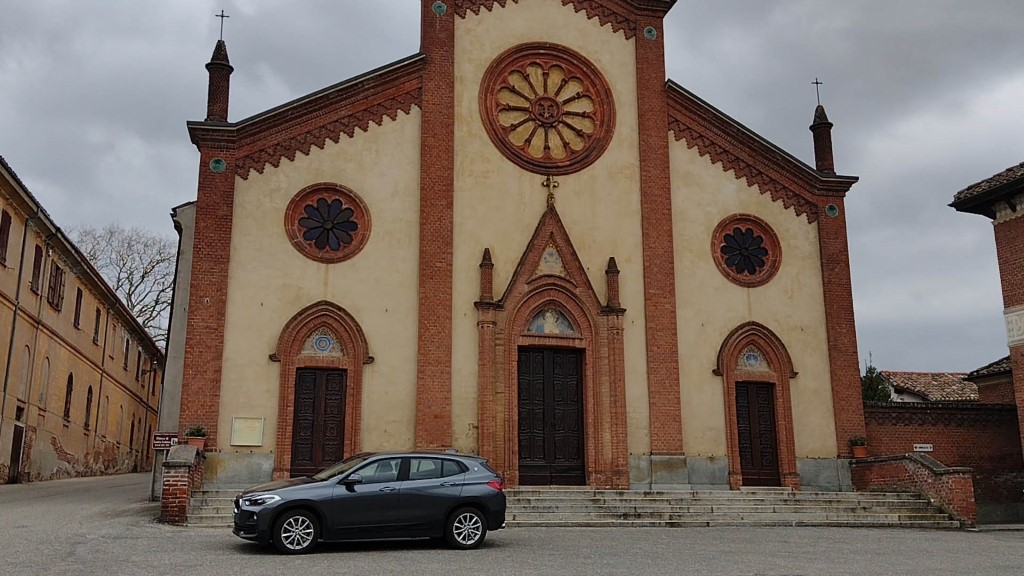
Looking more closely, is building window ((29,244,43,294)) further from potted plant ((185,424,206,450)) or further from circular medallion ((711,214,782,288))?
circular medallion ((711,214,782,288))

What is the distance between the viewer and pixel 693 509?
1833 centimetres

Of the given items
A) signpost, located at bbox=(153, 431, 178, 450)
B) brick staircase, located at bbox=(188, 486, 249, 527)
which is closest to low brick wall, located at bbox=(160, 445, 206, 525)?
brick staircase, located at bbox=(188, 486, 249, 527)

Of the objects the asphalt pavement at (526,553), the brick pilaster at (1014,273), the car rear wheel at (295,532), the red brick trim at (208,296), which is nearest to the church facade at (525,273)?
the red brick trim at (208,296)

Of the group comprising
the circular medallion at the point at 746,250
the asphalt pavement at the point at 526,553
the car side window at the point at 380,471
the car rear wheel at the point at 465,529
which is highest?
the circular medallion at the point at 746,250

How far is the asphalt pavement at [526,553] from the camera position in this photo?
10717 millimetres

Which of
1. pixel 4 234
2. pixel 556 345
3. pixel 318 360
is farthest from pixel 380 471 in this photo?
pixel 4 234

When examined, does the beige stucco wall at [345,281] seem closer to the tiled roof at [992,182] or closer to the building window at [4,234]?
the building window at [4,234]

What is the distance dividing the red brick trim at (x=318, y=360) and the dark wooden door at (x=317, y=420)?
0.53 ft

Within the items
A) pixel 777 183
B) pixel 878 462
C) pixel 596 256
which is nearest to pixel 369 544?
pixel 596 256

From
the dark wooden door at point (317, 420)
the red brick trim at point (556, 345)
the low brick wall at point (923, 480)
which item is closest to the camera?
the low brick wall at point (923, 480)

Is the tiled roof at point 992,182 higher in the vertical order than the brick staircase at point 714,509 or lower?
higher

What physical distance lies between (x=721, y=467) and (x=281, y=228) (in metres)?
11.4

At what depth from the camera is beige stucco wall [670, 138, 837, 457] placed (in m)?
21.6

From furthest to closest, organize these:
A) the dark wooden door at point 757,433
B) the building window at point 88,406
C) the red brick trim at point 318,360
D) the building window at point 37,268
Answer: the building window at point 88,406 < the building window at point 37,268 < the dark wooden door at point 757,433 < the red brick trim at point 318,360
